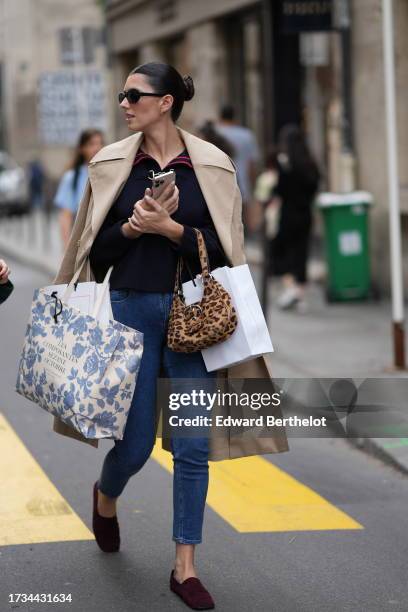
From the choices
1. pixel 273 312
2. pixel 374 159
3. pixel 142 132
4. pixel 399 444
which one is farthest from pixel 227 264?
pixel 374 159

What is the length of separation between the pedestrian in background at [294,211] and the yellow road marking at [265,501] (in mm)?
6143

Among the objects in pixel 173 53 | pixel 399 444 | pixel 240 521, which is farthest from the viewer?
pixel 173 53

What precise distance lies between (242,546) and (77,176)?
560 cm

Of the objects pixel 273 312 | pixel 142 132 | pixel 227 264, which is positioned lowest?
pixel 273 312

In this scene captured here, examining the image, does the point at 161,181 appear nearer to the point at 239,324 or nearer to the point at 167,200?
the point at 167,200

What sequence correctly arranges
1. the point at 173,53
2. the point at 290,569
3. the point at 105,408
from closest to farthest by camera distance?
the point at 105,408, the point at 290,569, the point at 173,53

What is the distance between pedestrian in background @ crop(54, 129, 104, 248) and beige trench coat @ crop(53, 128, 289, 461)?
5.40 meters

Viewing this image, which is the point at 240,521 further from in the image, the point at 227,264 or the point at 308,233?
the point at 308,233

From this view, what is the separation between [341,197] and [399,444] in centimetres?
638

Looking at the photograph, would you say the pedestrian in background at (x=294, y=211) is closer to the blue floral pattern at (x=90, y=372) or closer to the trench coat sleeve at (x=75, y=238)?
the trench coat sleeve at (x=75, y=238)

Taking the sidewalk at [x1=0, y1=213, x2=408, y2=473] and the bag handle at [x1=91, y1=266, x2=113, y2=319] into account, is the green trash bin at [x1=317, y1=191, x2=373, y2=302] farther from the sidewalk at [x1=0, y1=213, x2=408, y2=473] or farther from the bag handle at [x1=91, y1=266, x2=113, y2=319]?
the bag handle at [x1=91, y1=266, x2=113, y2=319]

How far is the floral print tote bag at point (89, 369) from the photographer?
15.0 feet

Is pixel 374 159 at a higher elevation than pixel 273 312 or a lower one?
higher

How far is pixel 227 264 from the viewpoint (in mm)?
4824
